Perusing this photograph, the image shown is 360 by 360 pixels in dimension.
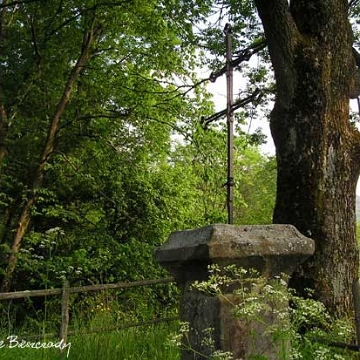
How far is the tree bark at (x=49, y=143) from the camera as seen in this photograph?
9617 mm

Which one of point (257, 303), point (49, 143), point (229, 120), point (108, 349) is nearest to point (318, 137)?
point (229, 120)

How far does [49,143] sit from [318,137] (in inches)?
265

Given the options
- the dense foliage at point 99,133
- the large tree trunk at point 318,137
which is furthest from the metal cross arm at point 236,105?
the dense foliage at point 99,133

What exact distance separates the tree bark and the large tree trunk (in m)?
6.05

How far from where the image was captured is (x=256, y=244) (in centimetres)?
228

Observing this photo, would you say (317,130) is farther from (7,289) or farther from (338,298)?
(7,289)

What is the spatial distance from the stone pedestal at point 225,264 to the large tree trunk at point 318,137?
2290 millimetres

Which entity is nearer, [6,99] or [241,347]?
[241,347]

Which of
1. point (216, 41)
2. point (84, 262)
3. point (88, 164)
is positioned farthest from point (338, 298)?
point (88, 164)

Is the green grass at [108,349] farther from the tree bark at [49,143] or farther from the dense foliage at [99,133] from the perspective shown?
the tree bark at [49,143]

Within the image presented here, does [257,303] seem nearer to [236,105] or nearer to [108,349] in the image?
[108,349]

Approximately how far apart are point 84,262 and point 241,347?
6751mm

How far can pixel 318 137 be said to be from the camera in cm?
484

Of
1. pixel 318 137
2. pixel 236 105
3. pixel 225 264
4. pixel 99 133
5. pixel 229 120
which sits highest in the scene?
pixel 99 133
